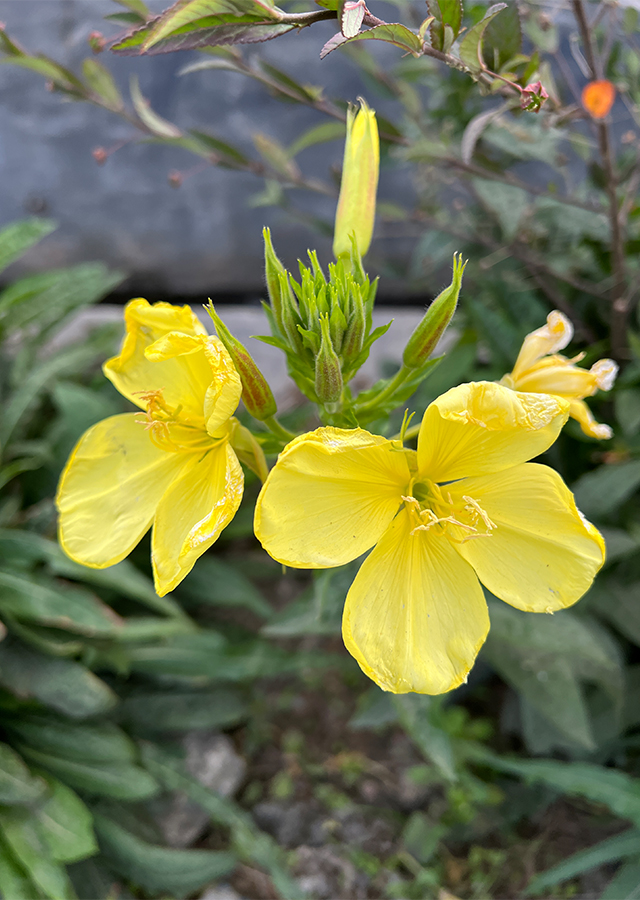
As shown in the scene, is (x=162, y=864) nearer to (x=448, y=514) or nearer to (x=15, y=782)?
(x=15, y=782)

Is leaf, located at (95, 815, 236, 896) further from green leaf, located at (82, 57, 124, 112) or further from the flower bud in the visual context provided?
Result: green leaf, located at (82, 57, 124, 112)

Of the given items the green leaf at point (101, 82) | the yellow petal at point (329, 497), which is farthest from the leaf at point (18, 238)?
the yellow petal at point (329, 497)

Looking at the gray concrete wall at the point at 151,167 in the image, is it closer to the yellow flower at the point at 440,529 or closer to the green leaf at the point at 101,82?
the green leaf at the point at 101,82

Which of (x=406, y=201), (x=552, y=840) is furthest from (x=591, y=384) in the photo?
(x=406, y=201)

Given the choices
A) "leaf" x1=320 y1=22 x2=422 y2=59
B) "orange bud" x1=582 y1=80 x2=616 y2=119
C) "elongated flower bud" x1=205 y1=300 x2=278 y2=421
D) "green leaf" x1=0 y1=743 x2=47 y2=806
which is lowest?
"green leaf" x1=0 y1=743 x2=47 y2=806

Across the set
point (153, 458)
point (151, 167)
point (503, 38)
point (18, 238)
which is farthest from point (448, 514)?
point (151, 167)

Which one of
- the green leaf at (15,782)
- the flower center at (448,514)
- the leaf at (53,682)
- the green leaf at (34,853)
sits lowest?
the green leaf at (34,853)

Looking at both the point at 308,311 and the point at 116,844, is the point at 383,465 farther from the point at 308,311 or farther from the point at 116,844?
the point at 116,844

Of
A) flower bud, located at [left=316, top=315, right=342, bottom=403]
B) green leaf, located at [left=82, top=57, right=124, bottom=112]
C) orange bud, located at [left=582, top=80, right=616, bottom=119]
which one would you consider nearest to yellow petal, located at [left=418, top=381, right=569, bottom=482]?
flower bud, located at [left=316, top=315, right=342, bottom=403]

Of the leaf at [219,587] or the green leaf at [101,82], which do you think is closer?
the green leaf at [101,82]
